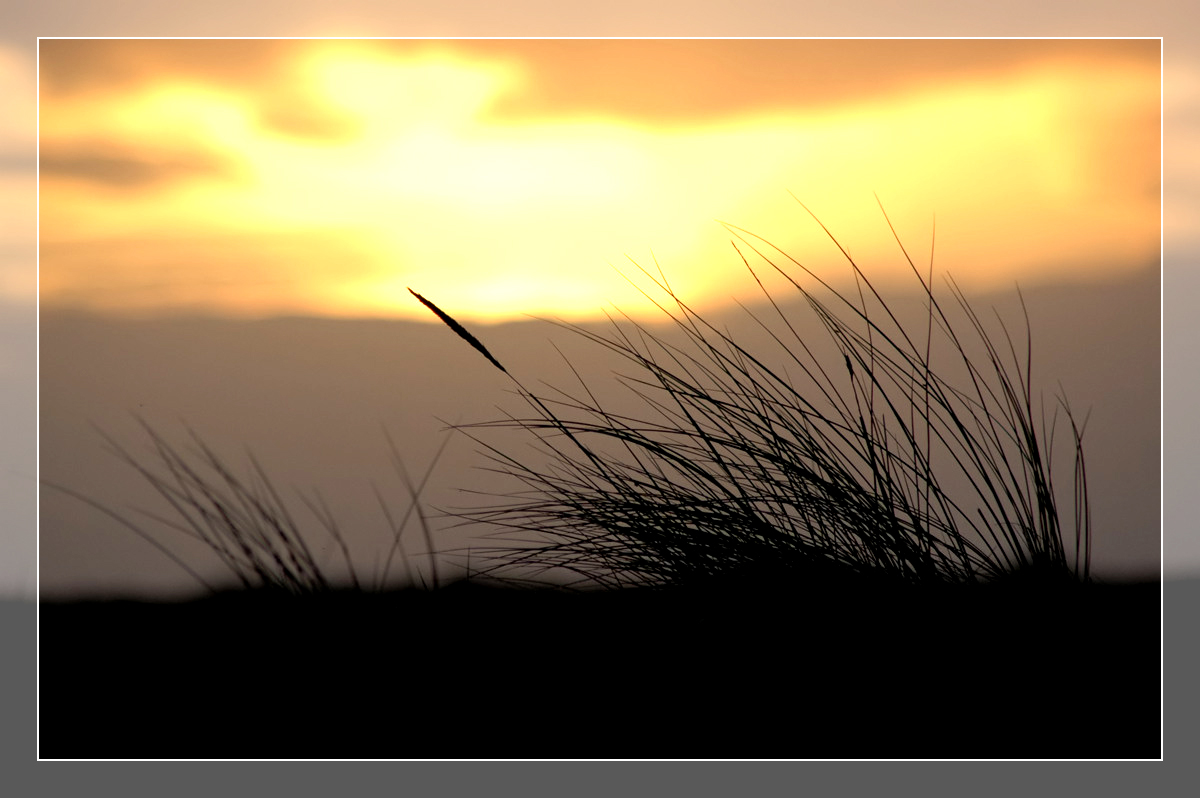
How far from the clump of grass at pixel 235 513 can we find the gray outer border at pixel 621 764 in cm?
32

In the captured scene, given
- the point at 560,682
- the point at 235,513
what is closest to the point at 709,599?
the point at 560,682

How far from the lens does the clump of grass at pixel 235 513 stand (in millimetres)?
1853

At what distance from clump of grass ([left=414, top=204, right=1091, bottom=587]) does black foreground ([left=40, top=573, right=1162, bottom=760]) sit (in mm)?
122

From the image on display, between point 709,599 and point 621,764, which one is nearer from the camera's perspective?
point 709,599

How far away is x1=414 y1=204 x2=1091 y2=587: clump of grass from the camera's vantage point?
63.9 inches

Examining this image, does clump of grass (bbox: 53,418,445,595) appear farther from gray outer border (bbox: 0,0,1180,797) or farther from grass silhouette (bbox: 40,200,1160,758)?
gray outer border (bbox: 0,0,1180,797)

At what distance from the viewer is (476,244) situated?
2068 mm

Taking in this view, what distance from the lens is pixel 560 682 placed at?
→ 196cm

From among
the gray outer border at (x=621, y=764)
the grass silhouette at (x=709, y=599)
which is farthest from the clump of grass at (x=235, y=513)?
the gray outer border at (x=621, y=764)

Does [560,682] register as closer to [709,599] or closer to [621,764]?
[621,764]

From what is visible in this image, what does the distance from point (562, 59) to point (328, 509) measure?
95 centimetres

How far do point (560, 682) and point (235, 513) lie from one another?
25.3 inches
